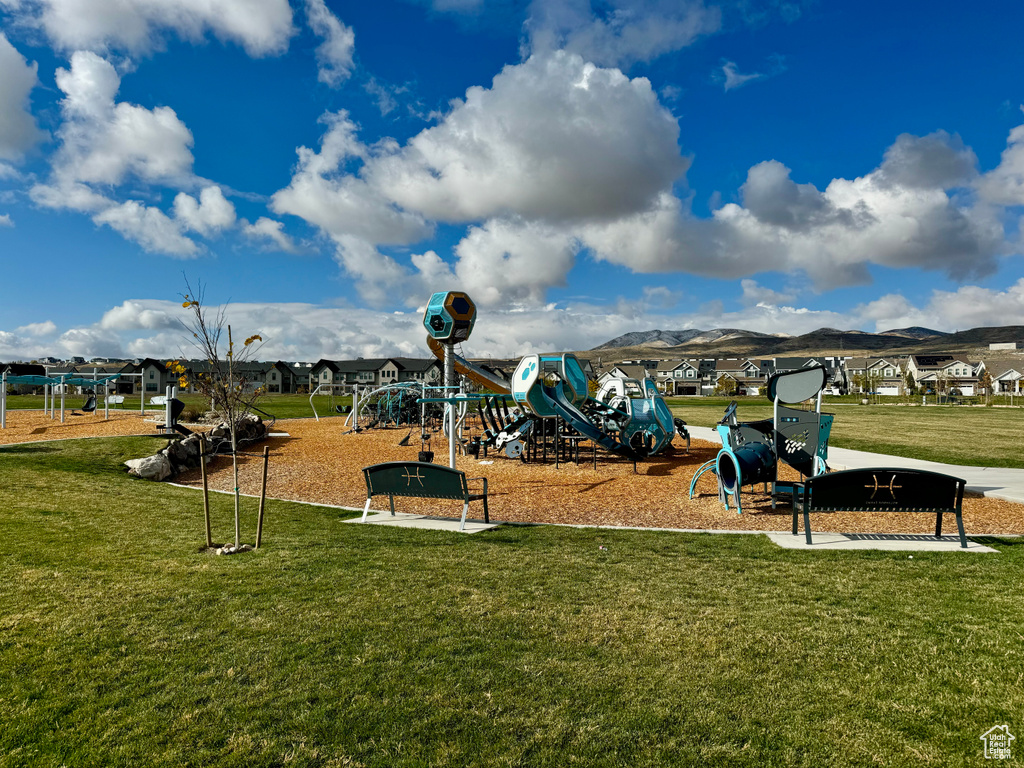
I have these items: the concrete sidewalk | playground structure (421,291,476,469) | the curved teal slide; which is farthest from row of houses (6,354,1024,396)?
the curved teal slide

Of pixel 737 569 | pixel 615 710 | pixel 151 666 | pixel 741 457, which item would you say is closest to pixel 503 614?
pixel 615 710

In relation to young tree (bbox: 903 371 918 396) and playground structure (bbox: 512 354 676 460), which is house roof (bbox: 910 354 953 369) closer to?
young tree (bbox: 903 371 918 396)

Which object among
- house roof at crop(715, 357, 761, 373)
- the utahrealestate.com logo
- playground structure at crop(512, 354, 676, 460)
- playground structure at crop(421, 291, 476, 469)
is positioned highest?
house roof at crop(715, 357, 761, 373)

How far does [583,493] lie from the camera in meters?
12.0

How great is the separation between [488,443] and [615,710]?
1424cm

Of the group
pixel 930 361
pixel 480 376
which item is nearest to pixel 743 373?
pixel 930 361

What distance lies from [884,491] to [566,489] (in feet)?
20.3

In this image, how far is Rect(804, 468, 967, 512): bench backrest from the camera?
301 inches

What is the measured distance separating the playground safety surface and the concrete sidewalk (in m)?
0.80

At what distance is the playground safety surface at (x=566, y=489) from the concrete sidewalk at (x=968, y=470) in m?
0.80

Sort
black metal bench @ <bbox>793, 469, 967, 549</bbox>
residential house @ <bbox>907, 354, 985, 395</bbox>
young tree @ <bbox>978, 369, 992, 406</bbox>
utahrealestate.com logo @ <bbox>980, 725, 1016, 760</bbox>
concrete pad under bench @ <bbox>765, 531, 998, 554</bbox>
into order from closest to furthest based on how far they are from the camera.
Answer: utahrealestate.com logo @ <bbox>980, 725, 1016, 760</bbox> < concrete pad under bench @ <bbox>765, 531, 998, 554</bbox> < black metal bench @ <bbox>793, 469, 967, 549</bbox> < young tree @ <bbox>978, 369, 992, 406</bbox> < residential house @ <bbox>907, 354, 985, 395</bbox>

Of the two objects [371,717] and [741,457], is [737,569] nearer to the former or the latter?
[741,457]

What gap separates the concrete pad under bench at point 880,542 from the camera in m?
7.34

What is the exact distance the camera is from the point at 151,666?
386 cm
